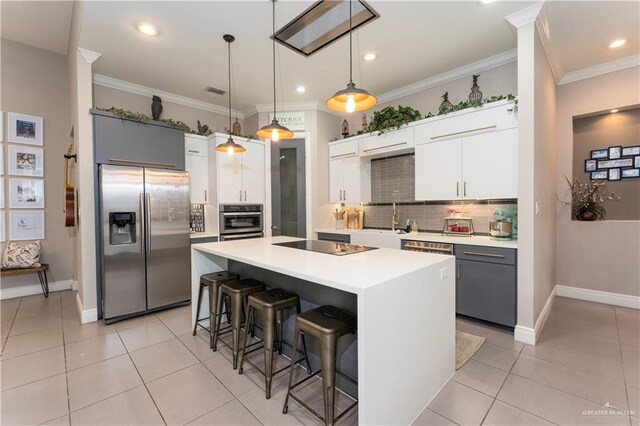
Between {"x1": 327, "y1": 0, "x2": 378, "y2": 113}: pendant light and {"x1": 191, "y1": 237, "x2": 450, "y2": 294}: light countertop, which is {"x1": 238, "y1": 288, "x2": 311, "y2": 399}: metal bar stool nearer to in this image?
{"x1": 191, "y1": 237, "x2": 450, "y2": 294}: light countertop

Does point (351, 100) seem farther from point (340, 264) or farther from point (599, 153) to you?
point (599, 153)

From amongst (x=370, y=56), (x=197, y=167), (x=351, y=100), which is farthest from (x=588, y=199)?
(x=197, y=167)

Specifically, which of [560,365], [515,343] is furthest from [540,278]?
[560,365]

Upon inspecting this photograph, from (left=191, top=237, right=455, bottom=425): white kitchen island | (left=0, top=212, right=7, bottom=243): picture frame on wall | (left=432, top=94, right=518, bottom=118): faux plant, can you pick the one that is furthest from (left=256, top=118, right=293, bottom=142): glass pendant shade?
(left=0, top=212, right=7, bottom=243): picture frame on wall

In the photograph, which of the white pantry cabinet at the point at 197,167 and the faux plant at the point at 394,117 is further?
the white pantry cabinet at the point at 197,167

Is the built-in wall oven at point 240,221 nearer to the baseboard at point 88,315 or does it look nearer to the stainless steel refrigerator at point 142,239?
the stainless steel refrigerator at point 142,239

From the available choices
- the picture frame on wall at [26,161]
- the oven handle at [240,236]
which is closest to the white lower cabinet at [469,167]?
the oven handle at [240,236]

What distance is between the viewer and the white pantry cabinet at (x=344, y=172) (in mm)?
4656

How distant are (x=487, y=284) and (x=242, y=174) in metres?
3.64

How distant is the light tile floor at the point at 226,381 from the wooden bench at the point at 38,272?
2.79ft

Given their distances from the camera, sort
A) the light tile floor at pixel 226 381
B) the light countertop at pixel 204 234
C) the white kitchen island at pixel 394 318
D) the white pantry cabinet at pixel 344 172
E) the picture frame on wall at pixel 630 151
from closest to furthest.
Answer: the white kitchen island at pixel 394 318
the light tile floor at pixel 226 381
the picture frame on wall at pixel 630 151
the light countertop at pixel 204 234
the white pantry cabinet at pixel 344 172

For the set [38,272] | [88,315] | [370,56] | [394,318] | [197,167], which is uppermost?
[370,56]

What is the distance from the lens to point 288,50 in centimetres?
334

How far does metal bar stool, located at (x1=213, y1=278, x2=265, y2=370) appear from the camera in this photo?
240cm
